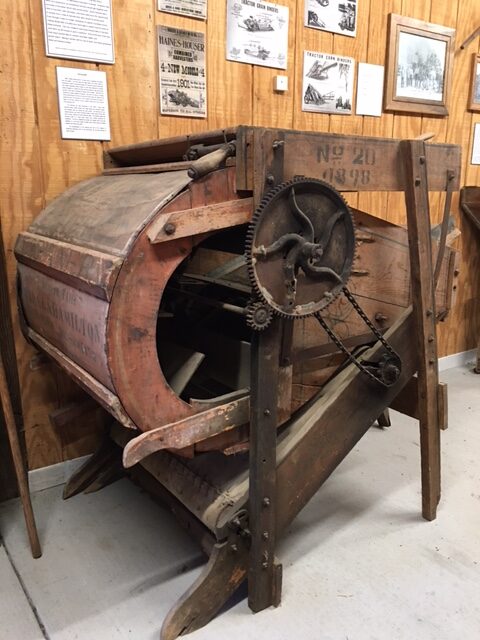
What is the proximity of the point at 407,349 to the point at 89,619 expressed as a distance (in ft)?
3.98

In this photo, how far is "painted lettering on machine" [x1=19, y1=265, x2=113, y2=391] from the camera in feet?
3.91

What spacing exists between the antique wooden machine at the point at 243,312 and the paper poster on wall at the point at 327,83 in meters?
0.96

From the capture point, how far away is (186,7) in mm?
1988

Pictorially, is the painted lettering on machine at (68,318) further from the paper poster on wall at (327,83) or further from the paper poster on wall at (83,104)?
Answer: the paper poster on wall at (327,83)

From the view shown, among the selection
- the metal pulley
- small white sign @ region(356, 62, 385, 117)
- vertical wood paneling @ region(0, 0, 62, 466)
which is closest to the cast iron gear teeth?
the metal pulley

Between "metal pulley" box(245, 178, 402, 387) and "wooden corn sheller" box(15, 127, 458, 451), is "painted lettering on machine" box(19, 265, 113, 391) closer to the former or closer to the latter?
"wooden corn sheller" box(15, 127, 458, 451)

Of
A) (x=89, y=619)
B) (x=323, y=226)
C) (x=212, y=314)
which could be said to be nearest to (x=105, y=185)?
(x=212, y=314)

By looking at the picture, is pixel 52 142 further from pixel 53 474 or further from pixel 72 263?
pixel 53 474

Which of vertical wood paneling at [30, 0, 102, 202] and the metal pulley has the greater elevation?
vertical wood paneling at [30, 0, 102, 202]

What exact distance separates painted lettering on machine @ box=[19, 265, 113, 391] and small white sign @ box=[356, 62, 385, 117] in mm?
1834

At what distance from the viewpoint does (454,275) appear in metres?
1.91

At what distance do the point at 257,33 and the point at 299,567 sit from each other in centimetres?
201

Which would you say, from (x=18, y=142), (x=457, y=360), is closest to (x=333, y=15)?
(x=18, y=142)

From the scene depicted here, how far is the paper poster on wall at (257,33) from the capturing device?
212 cm
